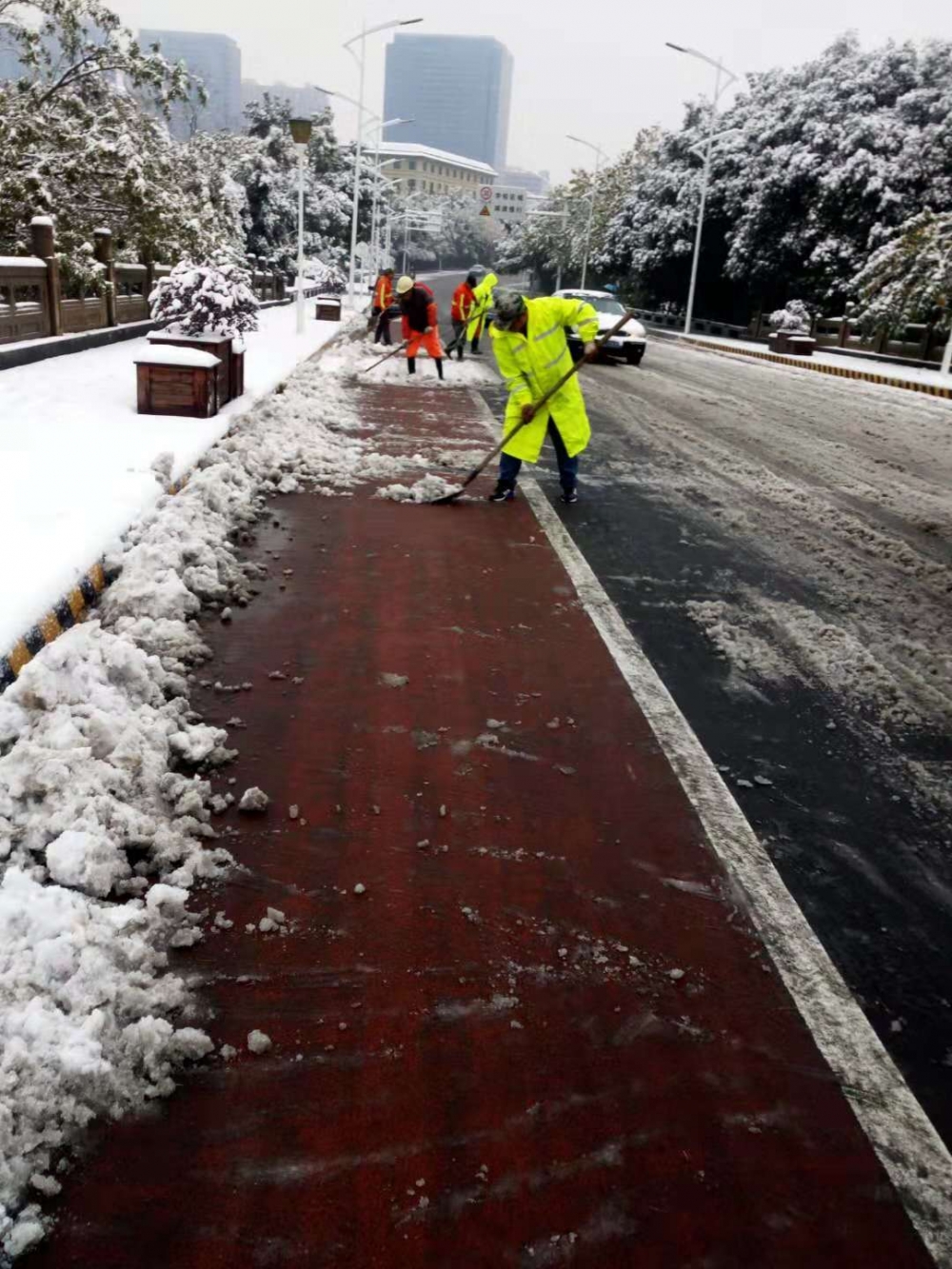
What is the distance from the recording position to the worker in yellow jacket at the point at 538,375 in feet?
24.1

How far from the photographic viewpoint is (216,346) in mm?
10180

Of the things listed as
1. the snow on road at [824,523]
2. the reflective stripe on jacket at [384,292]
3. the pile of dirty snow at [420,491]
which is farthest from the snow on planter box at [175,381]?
the reflective stripe on jacket at [384,292]

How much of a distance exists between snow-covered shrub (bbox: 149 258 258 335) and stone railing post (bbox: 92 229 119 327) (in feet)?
13.8

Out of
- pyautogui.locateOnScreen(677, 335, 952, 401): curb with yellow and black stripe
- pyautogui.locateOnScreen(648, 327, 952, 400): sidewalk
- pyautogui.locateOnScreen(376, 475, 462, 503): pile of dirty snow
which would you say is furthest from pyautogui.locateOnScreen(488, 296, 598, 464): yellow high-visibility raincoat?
pyautogui.locateOnScreen(648, 327, 952, 400): sidewalk

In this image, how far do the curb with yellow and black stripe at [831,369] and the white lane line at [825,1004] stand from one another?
1744 cm

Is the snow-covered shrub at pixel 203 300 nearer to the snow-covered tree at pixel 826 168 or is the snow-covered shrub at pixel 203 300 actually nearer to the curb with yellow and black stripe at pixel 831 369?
the curb with yellow and black stripe at pixel 831 369

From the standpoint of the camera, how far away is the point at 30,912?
2.51m

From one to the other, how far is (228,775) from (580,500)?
498 cm

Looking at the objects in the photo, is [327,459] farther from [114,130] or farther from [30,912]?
[114,130]

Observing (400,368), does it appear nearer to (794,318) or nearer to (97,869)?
(97,869)

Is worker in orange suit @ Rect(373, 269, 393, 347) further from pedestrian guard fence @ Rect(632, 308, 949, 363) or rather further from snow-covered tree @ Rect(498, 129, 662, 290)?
snow-covered tree @ Rect(498, 129, 662, 290)

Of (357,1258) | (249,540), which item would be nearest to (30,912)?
(357,1258)

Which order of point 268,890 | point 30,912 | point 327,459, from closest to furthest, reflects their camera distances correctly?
point 30,912 → point 268,890 → point 327,459

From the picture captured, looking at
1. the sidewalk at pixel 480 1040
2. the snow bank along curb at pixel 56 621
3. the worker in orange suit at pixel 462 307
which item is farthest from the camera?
the worker in orange suit at pixel 462 307
